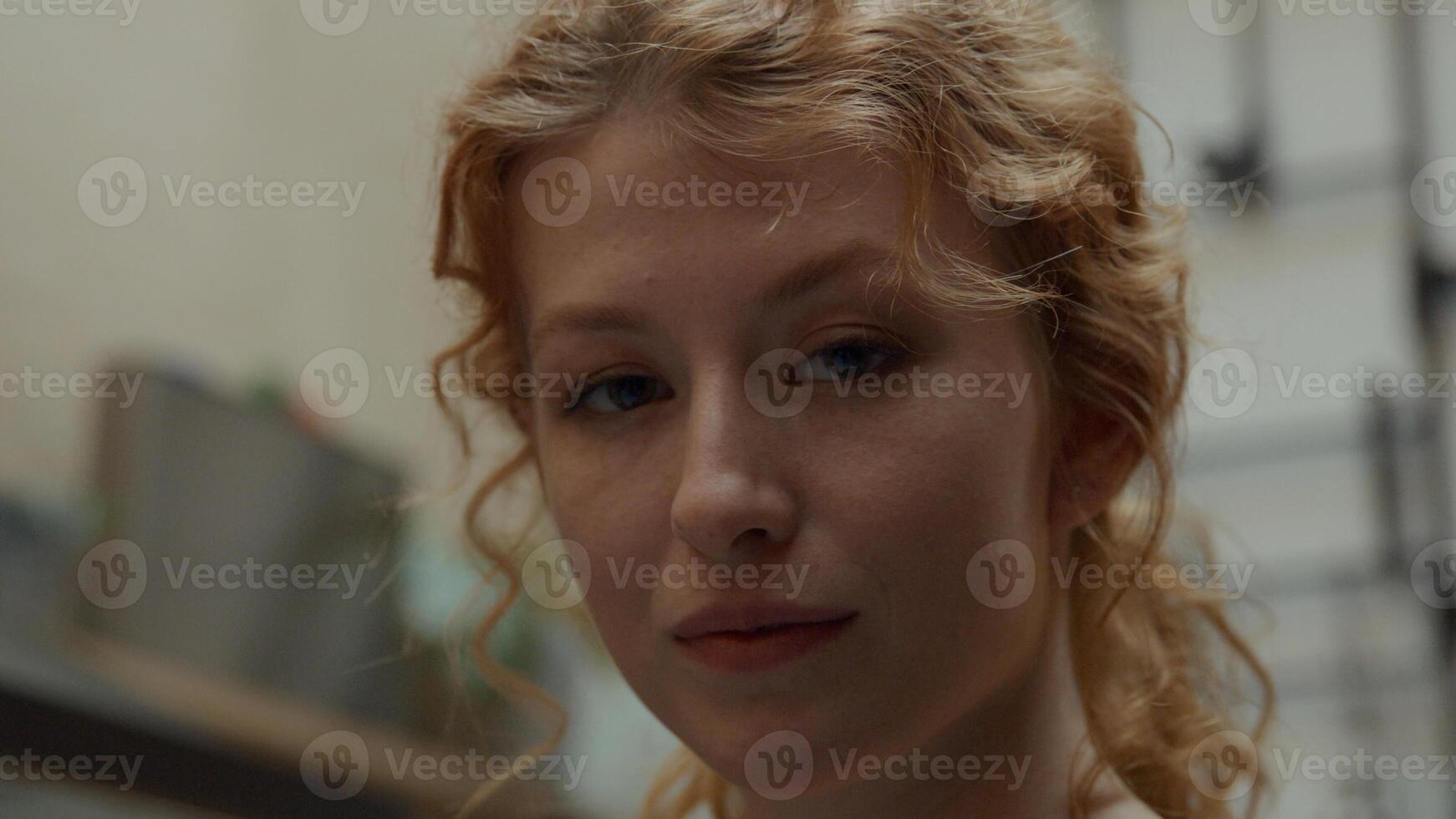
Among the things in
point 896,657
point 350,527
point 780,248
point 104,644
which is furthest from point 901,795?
point 350,527

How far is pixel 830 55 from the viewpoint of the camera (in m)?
0.61

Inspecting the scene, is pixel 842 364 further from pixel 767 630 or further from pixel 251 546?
pixel 251 546

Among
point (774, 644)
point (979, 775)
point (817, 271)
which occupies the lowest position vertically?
point (979, 775)

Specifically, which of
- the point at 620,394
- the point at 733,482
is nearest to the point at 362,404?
the point at 620,394

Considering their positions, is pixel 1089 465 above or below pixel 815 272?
below

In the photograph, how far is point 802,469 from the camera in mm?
555

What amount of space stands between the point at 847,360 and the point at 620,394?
0.36 feet

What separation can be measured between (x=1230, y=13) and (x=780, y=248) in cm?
166

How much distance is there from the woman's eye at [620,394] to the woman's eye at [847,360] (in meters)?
0.07

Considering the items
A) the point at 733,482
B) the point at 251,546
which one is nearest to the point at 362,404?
the point at 251,546

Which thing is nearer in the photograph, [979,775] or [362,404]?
[979,775]

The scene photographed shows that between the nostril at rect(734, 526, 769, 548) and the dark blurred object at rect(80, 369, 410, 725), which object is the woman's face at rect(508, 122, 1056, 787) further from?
the dark blurred object at rect(80, 369, 410, 725)

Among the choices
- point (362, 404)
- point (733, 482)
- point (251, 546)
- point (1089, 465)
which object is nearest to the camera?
point (733, 482)

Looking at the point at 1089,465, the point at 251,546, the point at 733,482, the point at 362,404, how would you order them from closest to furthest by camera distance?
the point at 733,482, the point at 1089,465, the point at 251,546, the point at 362,404
